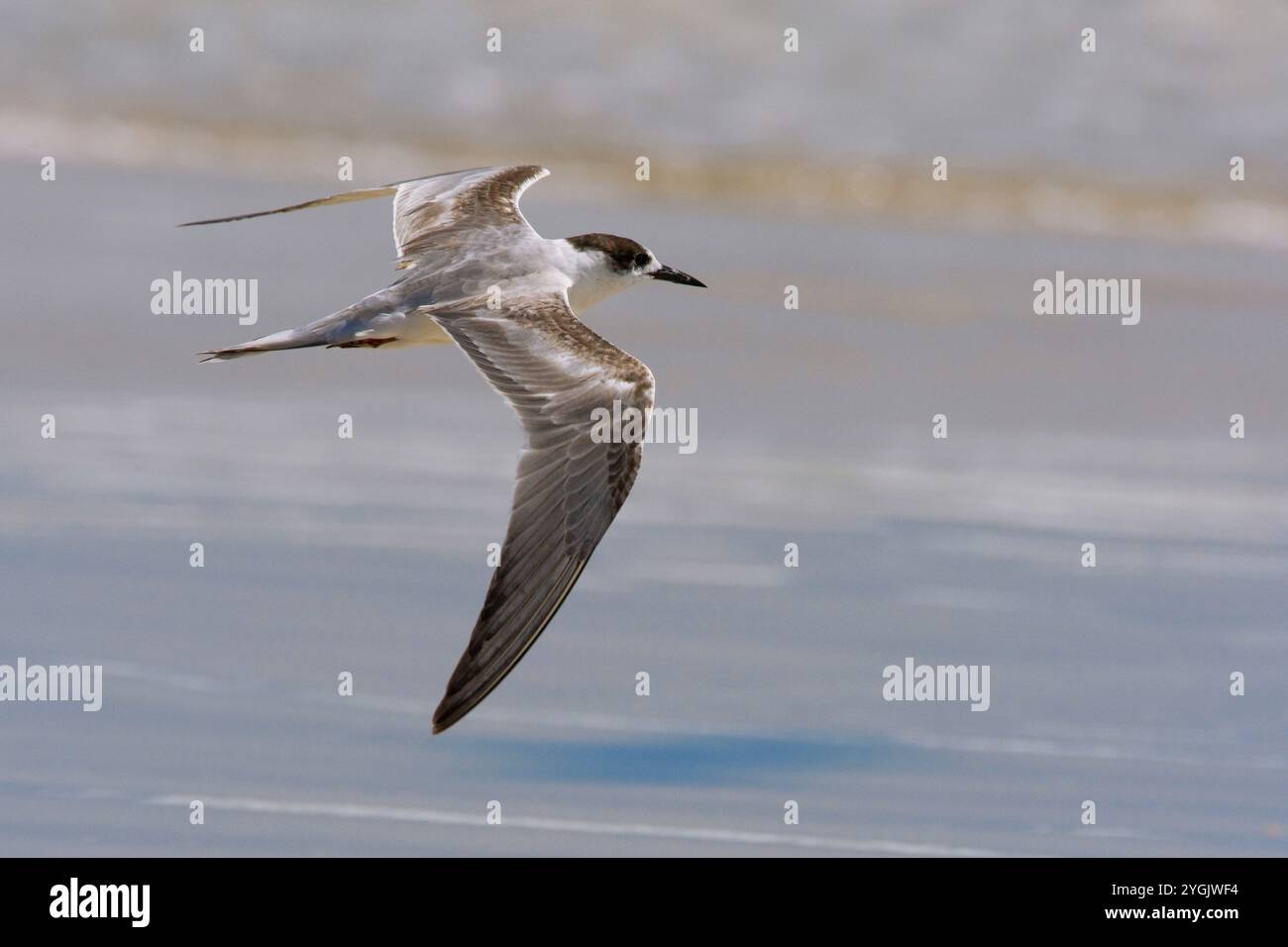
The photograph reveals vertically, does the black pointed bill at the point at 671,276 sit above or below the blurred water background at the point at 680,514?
above

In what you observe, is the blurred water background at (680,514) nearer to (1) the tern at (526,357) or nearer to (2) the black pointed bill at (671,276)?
(1) the tern at (526,357)

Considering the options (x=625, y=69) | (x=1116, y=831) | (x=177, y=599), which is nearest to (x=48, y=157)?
(x=625, y=69)

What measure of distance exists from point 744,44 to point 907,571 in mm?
15952

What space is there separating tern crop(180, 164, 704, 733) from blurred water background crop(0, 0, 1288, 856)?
964 millimetres

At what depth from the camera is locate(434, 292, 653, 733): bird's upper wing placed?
5.91 meters

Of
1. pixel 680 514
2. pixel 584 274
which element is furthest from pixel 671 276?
pixel 680 514

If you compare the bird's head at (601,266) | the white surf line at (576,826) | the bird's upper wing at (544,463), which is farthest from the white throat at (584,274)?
the white surf line at (576,826)

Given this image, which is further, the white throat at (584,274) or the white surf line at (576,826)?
the white throat at (584,274)

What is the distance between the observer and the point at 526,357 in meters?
6.96

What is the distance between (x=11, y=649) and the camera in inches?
310

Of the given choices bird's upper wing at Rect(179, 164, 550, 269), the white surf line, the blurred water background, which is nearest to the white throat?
bird's upper wing at Rect(179, 164, 550, 269)

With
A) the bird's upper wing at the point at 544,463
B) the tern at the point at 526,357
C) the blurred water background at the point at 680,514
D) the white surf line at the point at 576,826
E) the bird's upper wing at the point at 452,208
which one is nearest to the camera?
the bird's upper wing at the point at 544,463

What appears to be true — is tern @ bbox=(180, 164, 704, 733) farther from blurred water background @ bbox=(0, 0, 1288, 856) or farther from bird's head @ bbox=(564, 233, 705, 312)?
blurred water background @ bbox=(0, 0, 1288, 856)

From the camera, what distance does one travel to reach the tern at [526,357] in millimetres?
6043
